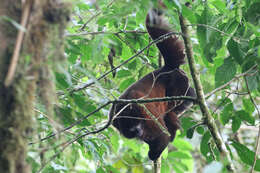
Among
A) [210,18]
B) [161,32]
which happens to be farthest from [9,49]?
[161,32]

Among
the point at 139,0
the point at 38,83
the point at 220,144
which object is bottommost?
the point at 220,144

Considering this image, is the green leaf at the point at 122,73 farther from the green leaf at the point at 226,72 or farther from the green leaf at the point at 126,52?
the green leaf at the point at 226,72

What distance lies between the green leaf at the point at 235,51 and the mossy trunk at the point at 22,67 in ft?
5.74

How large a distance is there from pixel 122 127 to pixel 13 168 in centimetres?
287

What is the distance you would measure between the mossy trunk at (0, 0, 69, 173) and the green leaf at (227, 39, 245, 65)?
1750mm

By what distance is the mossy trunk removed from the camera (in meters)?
1.48

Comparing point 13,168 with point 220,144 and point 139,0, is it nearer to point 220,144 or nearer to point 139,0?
point 139,0

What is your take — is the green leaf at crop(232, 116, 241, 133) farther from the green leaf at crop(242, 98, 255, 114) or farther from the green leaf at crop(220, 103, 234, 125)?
the green leaf at crop(242, 98, 255, 114)

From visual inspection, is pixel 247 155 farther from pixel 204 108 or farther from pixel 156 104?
pixel 156 104

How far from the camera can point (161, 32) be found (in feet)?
12.5

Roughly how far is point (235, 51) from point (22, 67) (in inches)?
78.8

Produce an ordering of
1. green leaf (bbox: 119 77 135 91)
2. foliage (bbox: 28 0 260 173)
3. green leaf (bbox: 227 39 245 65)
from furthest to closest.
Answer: green leaf (bbox: 119 77 135 91)
green leaf (bbox: 227 39 245 65)
foliage (bbox: 28 0 260 173)

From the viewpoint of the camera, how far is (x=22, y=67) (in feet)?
4.89

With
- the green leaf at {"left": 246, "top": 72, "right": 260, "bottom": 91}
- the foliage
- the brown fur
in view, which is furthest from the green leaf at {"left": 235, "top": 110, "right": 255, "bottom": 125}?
the brown fur
